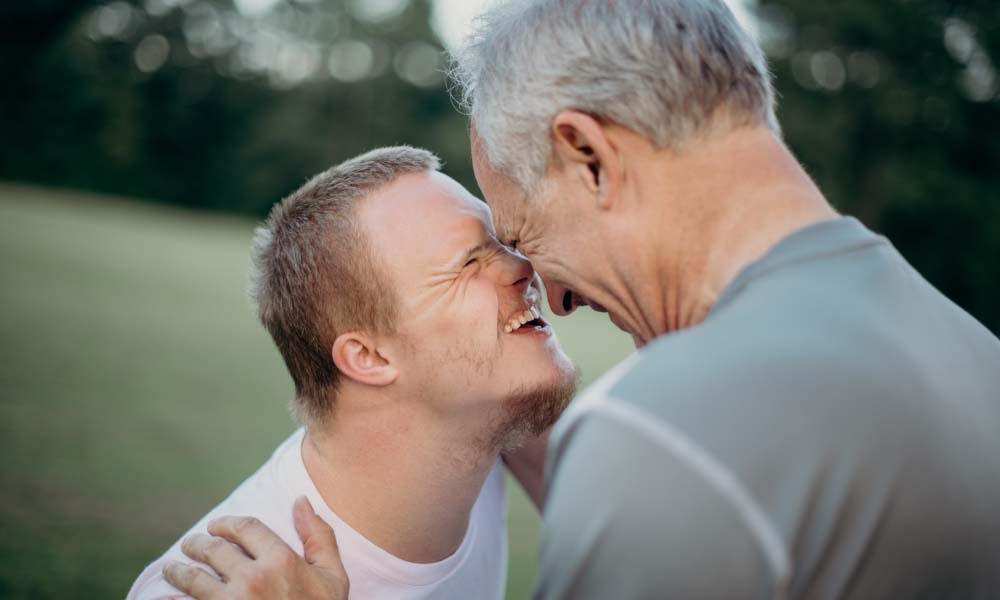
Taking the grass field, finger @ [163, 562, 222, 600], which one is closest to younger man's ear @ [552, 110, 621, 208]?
finger @ [163, 562, 222, 600]

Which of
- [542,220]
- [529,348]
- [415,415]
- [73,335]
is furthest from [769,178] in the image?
[73,335]

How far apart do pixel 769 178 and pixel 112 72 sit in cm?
4613

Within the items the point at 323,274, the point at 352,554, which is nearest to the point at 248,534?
the point at 352,554

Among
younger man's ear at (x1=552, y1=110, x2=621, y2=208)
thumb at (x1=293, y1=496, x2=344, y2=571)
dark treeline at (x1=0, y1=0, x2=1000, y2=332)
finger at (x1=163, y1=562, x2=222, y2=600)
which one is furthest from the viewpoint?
dark treeline at (x1=0, y1=0, x2=1000, y2=332)

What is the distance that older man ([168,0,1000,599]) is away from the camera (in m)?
1.32

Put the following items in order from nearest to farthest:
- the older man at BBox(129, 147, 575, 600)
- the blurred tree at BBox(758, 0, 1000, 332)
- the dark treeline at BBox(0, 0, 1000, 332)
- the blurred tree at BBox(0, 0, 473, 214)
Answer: the older man at BBox(129, 147, 575, 600), the blurred tree at BBox(758, 0, 1000, 332), the dark treeline at BBox(0, 0, 1000, 332), the blurred tree at BBox(0, 0, 473, 214)

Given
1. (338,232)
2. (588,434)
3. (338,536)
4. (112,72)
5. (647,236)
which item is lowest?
A: (338,536)

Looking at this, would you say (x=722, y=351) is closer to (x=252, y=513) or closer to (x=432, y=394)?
(x=432, y=394)

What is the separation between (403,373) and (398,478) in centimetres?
34

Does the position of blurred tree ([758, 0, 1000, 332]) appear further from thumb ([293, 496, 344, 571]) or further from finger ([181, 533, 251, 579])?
finger ([181, 533, 251, 579])

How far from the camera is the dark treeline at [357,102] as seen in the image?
3161 cm

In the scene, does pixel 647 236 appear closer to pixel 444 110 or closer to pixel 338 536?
pixel 338 536

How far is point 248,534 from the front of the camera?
2.49 meters

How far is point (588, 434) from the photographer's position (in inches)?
54.8
